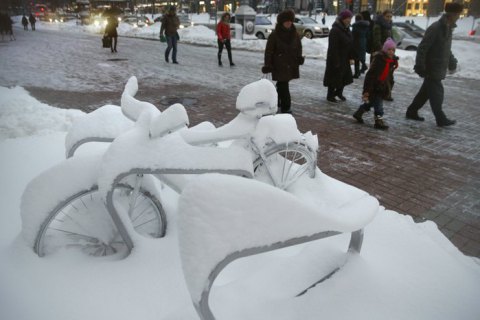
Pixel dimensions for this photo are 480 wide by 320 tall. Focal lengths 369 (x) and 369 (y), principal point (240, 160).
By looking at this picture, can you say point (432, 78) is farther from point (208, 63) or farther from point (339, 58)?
point (208, 63)

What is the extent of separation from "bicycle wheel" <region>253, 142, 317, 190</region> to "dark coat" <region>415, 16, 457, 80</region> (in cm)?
399

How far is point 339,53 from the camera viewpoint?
295 inches

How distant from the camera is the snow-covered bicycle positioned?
224 cm

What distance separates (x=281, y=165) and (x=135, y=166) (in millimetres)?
1510

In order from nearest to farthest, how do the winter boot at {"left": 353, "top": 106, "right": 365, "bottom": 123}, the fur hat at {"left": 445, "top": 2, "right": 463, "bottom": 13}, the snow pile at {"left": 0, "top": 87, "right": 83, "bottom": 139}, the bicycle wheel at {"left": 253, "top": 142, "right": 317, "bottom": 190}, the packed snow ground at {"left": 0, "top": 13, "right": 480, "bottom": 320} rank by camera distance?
1. the packed snow ground at {"left": 0, "top": 13, "right": 480, "bottom": 320}
2. the bicycle wheel at {"left": 253, "top": 142, "right": 317, "bottom": 190}
3. the snow pile at {"left": 0, "top": 87, "right": 83, "bottom": 139}
4. the fur hat at {"left": 445, "top": 2, "right": 463, "bottom": 13}
5. the winter boot at {"left": 353, "top": 106, "right": 365, "bottom": 123}

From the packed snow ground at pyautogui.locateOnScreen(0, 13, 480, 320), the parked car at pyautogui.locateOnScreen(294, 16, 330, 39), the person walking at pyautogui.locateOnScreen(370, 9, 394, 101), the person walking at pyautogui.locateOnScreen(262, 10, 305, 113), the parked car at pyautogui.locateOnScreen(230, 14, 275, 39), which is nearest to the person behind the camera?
the packed snow ground at pyautogui.locateOnScreen(0, 13, 480, 320)

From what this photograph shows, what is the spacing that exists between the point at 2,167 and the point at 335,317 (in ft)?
13.0

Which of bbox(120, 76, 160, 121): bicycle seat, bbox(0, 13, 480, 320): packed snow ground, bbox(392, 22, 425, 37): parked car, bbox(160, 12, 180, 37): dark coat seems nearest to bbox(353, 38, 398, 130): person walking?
bbox(0, 13, 480, 320): packed snow ground

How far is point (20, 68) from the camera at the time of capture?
11.9 metres

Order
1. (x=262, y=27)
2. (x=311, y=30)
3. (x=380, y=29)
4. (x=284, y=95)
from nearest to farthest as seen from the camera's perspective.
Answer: (x=284, y=95), (x=380, y=29), (x=311, y=30), (x=262, y=27)

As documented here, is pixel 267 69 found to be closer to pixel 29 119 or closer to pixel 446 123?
pixel 446 123

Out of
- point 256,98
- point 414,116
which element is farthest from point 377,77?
point 256,98

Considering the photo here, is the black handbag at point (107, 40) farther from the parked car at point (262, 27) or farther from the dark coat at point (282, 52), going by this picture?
the dark coat at point (282, 52)

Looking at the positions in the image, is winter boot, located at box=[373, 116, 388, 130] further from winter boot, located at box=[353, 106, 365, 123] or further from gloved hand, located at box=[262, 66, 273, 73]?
gloved hand, located at box=[262, 66, 273, 73]
